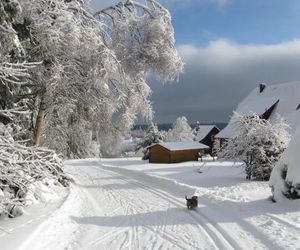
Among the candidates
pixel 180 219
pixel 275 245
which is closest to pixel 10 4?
pixel 180 219

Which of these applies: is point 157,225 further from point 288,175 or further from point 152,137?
point 152,137

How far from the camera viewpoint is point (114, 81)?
57.7 feet

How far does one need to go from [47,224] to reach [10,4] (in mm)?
5381

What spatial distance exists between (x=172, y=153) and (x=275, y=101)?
13604mm

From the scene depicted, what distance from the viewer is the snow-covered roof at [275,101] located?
48.5 meters

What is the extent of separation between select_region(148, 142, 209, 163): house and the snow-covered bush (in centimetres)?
3391

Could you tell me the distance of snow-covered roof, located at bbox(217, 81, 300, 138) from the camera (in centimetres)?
4847

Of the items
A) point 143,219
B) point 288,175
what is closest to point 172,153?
point 288,175

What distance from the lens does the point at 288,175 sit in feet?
46.1

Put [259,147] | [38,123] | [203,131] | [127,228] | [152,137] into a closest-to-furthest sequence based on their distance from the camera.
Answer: [127,228]
[38,123]
[259,147]
[152,137]
[203,131]

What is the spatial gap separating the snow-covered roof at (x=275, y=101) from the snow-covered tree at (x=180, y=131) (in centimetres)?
2878

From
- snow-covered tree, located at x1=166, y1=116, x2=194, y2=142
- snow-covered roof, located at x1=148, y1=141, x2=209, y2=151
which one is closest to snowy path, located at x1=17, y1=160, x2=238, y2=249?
snow-covered roof, located at x1=148, y1=141, x2=209, y2=151

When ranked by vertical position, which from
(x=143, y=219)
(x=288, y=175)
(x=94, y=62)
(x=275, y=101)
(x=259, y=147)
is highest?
(x=275, y=101)

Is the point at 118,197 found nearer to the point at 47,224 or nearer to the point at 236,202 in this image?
the point at 236,202
